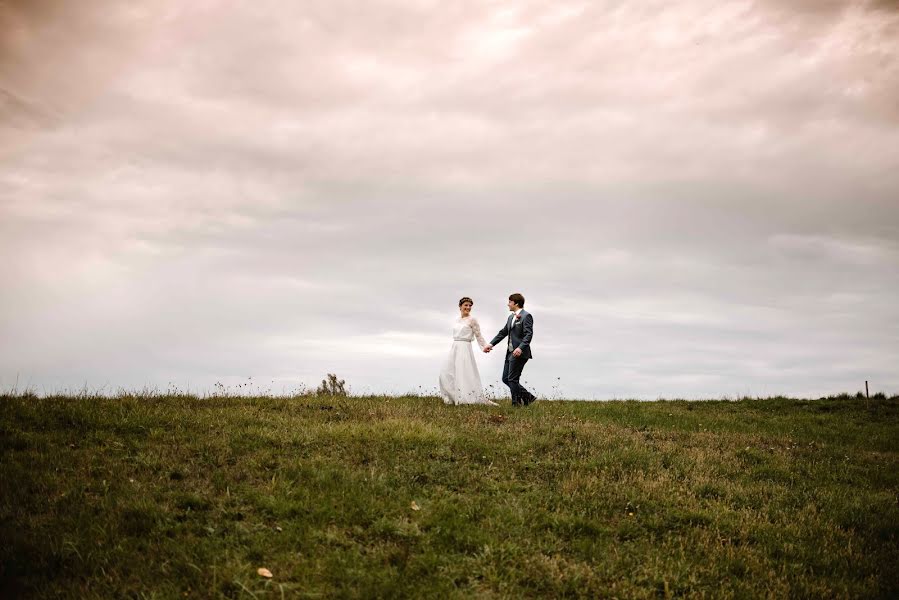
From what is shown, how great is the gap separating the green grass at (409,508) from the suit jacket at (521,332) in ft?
15.8

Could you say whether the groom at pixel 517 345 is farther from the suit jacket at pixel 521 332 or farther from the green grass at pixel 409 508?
A: the green grass at pixel 409 508

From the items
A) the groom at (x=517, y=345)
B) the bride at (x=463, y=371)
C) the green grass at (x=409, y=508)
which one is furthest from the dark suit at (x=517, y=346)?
the green grass at (x=409, y=508)

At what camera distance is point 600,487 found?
1057 cm

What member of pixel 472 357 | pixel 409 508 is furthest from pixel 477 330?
pixel 409 508

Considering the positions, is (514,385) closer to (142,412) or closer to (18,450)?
(142,412)

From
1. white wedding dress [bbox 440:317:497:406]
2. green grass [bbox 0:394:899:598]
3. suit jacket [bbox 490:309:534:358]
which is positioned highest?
suit jacket [bbox 490:309:534:358]

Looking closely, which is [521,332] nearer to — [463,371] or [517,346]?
[517,346]

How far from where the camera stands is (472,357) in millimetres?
19500

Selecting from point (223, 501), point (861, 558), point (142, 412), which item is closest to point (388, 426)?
point (223, 501)

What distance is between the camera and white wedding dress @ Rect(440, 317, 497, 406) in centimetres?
1900

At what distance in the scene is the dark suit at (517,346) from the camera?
19.6 m

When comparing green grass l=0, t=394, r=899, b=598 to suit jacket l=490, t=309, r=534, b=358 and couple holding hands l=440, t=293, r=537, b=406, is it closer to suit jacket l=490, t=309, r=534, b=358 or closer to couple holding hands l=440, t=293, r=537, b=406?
couple holding hands l=440, t=293, r=537, b=406

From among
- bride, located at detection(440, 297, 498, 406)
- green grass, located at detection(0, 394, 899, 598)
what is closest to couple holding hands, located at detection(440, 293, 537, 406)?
→ bride, located at detection(440, 297, 498, 406)

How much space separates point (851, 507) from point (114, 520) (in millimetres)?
12114
